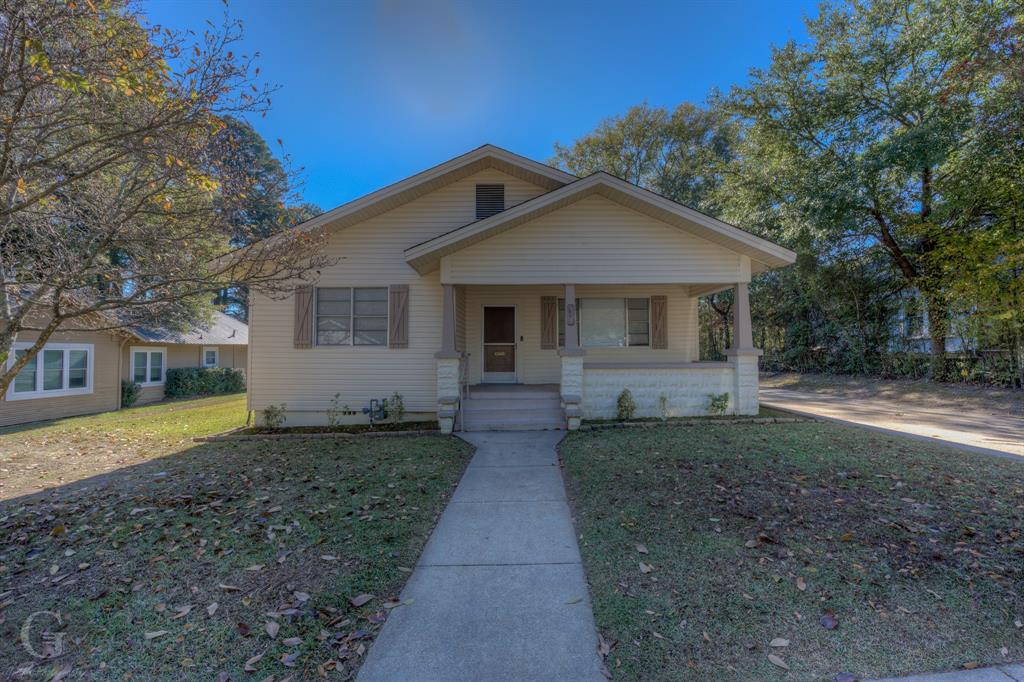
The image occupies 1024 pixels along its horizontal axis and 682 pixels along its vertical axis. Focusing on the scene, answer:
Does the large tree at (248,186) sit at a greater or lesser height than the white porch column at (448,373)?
greater

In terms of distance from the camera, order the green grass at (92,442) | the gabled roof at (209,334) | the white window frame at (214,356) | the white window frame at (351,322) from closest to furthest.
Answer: the green grass at (92,442) → the white window frame at (351,322) → the gabled roof at (209,334) → the white window frame at (214,356)

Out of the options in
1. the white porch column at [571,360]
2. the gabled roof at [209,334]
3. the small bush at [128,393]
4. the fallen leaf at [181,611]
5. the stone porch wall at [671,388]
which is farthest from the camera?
the gabled roof at [209,334]

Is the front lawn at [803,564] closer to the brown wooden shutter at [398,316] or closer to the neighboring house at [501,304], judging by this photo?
the neighboring house at [501,304]

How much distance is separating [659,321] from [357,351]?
7586 millimetres

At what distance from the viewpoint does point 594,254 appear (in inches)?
334

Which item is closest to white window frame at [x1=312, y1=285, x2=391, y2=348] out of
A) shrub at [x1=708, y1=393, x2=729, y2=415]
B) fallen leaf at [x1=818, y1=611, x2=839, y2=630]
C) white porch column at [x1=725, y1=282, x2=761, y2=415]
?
shrub at [x1=708, y1=393, x2=729, y2=415]

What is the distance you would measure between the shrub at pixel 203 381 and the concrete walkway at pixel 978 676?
21913 mm

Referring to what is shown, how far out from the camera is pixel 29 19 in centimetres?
309

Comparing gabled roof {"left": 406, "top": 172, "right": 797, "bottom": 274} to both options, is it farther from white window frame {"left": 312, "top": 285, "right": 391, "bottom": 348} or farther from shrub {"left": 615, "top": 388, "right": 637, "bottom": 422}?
shrub {"left": 615, "top": 388, "right": 637, "bottom": 422}

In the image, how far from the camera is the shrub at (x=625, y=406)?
8.63 meters

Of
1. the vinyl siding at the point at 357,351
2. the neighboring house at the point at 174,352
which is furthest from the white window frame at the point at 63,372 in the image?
the vinyl siding at the point at 357,351

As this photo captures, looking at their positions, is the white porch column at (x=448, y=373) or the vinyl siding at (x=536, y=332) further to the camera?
the vinyl siding at (x=536, y=332)

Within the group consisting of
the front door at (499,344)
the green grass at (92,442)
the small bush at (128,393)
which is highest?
the front door at (499,344)

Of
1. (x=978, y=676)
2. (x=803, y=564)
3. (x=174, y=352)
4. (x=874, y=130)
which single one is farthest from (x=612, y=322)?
(x=174, y=352)
